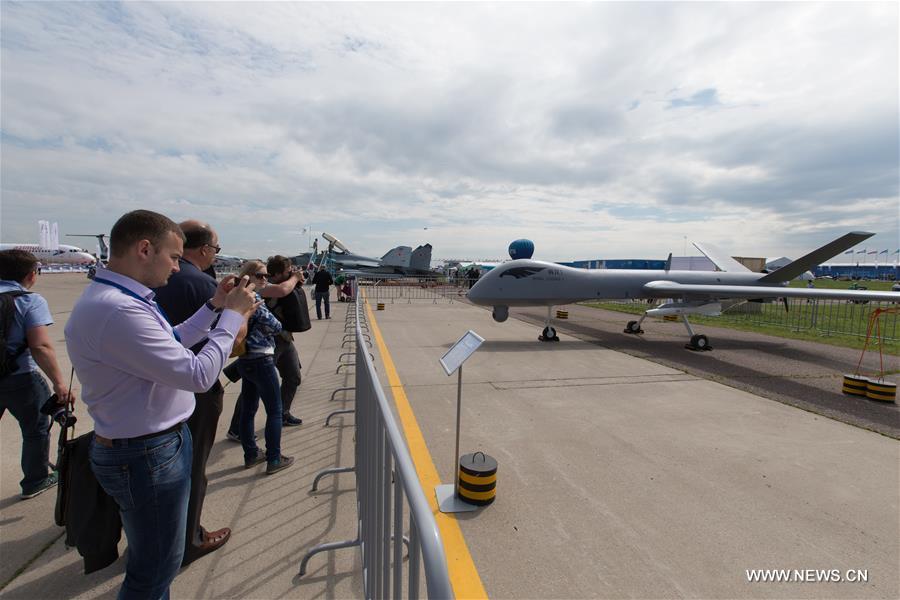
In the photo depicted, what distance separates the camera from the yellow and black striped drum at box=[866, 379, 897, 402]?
5.77 meters

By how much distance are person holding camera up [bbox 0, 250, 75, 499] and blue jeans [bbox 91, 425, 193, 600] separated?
1.82m

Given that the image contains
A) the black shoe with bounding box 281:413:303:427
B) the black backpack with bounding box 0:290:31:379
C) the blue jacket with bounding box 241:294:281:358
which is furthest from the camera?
the black shoe with bounding box 281:413:303:427

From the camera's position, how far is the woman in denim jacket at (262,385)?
358cm

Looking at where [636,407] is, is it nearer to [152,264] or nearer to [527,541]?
[527,541]

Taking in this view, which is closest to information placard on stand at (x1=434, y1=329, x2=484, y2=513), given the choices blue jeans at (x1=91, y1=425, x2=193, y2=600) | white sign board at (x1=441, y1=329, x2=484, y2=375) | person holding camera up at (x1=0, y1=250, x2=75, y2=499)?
white sign board at (x1=441, y1=329, x2=484, y2=375)

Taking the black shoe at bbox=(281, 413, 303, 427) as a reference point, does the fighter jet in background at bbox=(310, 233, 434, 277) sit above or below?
above

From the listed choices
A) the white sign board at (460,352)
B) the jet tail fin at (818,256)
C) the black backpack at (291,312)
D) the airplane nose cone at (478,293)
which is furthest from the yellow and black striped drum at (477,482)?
the jet tail fin at (818,256)

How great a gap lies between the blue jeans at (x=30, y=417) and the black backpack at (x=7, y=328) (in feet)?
0.44

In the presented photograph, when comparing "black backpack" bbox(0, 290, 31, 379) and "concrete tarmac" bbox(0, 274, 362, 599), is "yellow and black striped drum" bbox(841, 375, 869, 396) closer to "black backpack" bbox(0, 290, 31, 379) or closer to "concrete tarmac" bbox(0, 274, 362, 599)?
"concrete tarmac" bbox(0, 274, 362, 599)

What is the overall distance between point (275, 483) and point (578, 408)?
369cm

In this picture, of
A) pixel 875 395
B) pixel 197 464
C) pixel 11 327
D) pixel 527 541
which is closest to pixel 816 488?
pixel 527 541

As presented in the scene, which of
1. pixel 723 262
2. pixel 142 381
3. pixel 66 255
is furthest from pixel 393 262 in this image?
pixel 66 255

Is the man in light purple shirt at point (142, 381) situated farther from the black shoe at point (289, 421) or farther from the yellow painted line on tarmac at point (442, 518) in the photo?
the black shoe at point (289, 421)

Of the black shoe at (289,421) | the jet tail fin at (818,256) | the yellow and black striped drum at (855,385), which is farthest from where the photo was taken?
the jet tail fin at (818,256)
